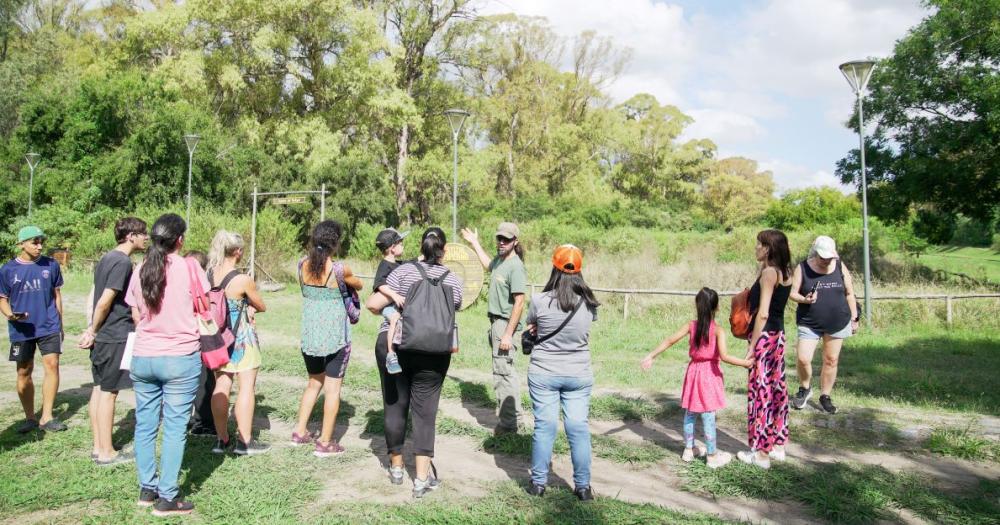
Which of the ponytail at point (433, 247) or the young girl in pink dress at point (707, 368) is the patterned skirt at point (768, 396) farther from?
the ponytail at point (433, 247)

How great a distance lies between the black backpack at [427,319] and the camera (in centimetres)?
410

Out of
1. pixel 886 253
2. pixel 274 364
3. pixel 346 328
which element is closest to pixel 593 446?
pixel 346 328

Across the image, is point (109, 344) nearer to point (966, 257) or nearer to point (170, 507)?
point (170, 507)

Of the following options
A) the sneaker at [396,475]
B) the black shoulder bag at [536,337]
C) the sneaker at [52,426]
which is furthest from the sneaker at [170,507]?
the sneaker at [52,426]

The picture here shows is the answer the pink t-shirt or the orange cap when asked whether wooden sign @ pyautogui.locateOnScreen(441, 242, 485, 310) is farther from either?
the pink t-shirt

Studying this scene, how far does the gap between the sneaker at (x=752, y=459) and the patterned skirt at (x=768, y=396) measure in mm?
60

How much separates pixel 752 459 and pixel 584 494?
159 centimetres

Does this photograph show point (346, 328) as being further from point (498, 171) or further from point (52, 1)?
point (52, 1)

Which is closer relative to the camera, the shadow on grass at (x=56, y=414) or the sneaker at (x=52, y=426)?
the shadow on grass at (x=56, y=414)

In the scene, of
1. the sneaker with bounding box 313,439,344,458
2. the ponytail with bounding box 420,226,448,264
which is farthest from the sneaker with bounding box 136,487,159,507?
the ponytail with bounding box 420,226,448,264

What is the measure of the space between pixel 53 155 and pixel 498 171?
23621 mm

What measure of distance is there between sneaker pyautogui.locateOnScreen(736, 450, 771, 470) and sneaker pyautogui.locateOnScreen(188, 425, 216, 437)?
4.33 meters

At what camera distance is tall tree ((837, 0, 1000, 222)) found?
58.3ft

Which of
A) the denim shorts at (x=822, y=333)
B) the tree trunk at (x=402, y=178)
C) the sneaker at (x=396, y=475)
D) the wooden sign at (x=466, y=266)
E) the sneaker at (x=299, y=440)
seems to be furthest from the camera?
the tree trunk at (x=402, y=178)
